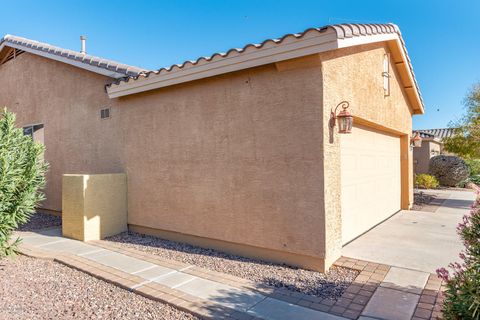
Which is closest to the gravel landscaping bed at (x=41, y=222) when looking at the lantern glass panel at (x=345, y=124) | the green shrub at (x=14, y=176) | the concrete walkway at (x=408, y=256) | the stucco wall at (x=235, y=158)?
the green shrub at (x=14, y=176)

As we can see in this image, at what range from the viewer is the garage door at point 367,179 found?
7.66m

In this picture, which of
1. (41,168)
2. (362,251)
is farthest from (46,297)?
(362,251)

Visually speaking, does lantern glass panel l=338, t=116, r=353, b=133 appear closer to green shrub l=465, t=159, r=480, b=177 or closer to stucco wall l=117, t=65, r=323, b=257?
stucco wall l=117, t=65, r=323, b=257

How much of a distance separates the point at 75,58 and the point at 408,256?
1165cm

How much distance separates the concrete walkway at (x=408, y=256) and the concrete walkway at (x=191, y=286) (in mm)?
1047

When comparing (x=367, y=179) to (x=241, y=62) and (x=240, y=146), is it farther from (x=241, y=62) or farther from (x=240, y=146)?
(x=241, y=62)

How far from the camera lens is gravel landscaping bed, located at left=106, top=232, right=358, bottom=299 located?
5270 mm

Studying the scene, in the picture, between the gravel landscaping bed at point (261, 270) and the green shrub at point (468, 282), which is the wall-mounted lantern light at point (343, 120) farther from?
the green shrub at point (468, 282)

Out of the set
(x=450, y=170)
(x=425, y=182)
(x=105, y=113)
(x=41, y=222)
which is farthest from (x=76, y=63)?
(x=450, y=170)

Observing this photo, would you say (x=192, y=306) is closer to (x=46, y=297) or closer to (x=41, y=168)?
(x=46, y=297)

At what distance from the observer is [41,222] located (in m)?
10.9

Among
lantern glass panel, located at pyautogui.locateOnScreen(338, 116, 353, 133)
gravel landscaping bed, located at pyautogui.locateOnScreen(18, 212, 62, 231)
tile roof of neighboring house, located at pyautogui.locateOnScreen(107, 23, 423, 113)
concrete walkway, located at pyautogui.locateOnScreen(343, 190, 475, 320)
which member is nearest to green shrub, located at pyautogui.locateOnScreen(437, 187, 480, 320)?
concrete walkway, located at pyautogui.locateOnScreen(343, 190, 475, 320)

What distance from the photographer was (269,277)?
5.67 meters

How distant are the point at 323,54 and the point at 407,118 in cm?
941
